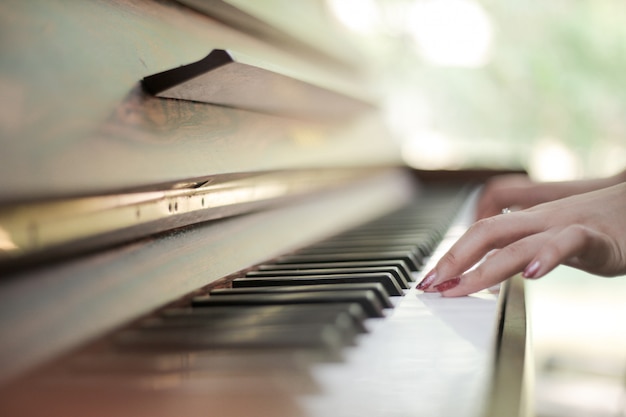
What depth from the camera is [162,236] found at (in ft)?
3.01

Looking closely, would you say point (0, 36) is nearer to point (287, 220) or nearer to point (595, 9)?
point (287, 220)

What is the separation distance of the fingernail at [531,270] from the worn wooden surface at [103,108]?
439 mm

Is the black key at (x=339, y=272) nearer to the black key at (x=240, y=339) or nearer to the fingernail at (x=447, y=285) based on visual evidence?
the fingernail at (x=447, y=285)

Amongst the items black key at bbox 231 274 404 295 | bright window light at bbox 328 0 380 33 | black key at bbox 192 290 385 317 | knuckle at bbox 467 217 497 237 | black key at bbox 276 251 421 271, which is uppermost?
bright window light at bbox 328 0 380 33

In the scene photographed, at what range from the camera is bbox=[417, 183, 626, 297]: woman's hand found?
1.02 m

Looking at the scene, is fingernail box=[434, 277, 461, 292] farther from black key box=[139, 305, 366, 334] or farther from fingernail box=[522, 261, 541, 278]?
black key box=[139, 305, 366, 334]

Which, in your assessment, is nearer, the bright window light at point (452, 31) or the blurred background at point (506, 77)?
the blurred background at point (506, 77)

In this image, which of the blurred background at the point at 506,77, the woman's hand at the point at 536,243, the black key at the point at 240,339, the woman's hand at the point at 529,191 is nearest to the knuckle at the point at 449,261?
the woman's hand at the point at 536,243

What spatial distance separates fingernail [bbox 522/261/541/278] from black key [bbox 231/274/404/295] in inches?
6.6

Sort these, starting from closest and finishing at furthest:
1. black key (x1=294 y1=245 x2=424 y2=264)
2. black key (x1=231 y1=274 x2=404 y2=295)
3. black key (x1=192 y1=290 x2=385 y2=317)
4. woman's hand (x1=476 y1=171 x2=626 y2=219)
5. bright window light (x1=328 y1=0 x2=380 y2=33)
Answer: black key (x1=192 y1=290 x2=385 y2=317) < black key (x1=231 y1=274 x2=404 y2=295) < black key (x1=294 y1=245 x2=424 y2=264) < woman's hand (x1=476 y1=171 x2=626 y2=219) < bright window light (x1=328 y1=0 x2=380 y2=33)

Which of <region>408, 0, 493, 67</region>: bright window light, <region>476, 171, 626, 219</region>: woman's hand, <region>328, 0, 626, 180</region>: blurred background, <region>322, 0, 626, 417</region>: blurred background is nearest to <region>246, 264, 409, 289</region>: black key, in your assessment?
<region>476, 171, 626, 219</region>: woman's hand

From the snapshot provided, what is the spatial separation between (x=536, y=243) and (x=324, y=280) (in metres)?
Result: 0.30

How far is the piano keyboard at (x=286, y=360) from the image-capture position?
0.55 meters

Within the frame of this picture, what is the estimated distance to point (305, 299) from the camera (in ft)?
2.73
